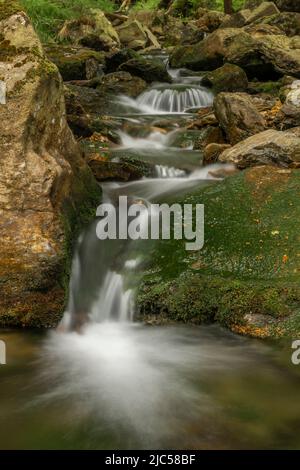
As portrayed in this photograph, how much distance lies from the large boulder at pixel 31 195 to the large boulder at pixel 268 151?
3491 millimetres

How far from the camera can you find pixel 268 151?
7715 mm

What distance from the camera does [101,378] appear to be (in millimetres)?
→ 4121

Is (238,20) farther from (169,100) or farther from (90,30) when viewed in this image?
(169,100)

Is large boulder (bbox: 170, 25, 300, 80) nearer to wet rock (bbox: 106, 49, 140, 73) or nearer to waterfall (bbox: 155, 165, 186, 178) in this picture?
wet rock (bbox: 106, 49, 140, 73)

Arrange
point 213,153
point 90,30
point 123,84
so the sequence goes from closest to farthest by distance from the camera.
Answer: point 213,153 → point 123,84 → point 90,30

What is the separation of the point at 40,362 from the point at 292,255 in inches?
109

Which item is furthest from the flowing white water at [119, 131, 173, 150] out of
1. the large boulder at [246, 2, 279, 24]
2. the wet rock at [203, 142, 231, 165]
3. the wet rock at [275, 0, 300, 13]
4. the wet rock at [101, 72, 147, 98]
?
the wet rock at [275, 0, 300, 13]

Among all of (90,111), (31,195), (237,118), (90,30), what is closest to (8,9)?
(31,195)

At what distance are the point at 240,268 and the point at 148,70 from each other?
13.5 metres

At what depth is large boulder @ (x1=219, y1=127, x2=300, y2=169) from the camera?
753cm

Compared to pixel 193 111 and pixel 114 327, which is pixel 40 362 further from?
pixel 193 111

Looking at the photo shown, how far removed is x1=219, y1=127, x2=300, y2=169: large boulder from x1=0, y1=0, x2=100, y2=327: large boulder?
137 inches
